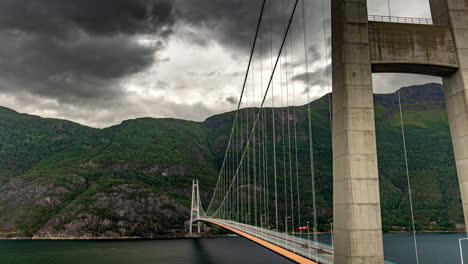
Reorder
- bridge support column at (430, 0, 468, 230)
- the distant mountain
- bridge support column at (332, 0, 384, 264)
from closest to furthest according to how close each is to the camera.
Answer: bridge support column at (332, 0, 384, 264) → bridge support column at (430, 0, 468, 230) → the distant mountain

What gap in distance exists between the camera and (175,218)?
134m

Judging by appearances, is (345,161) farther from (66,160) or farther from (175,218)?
(66,160)

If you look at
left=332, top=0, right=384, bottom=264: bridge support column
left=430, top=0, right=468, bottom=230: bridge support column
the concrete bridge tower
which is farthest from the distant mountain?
left=332, top=0, right=384, bottom=264: bridge support column

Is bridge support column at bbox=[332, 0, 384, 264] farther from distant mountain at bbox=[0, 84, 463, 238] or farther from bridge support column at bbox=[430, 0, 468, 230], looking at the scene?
distant mountain at bbox=[0, 84, 463, 238]

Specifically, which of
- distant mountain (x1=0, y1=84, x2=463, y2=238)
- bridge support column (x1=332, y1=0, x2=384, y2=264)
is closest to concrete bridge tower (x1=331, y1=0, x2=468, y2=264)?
bridge support column (x1=332, y1=0, x2=384, y2=264)

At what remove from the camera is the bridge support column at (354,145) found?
44.2 ft

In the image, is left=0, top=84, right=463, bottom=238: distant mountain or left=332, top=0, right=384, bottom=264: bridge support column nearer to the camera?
left=332, top=0, right=384, bottom=264: bridge support column

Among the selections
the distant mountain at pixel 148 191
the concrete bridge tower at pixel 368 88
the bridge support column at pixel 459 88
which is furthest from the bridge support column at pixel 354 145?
the distant mountain at pixel 148 191

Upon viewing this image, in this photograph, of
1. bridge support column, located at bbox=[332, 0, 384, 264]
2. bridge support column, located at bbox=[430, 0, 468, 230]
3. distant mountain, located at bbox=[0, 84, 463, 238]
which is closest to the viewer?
bridge support column, located at bbox=[332, 0, 384, 264]

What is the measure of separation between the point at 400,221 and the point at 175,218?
3219 inches

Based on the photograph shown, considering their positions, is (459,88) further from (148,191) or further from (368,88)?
(148,191)

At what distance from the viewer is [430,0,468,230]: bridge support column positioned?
14.9 metres

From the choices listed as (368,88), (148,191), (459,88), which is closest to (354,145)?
(368,88)

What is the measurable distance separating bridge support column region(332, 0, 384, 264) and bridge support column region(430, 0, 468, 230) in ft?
12.9
